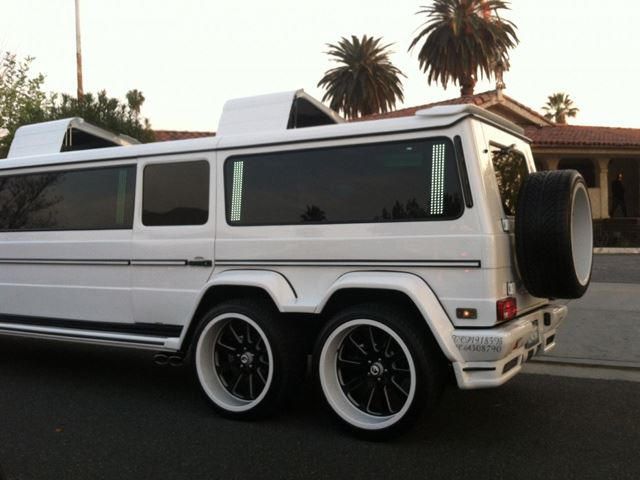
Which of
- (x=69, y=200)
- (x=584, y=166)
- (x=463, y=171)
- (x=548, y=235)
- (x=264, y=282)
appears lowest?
(x=264, y=282)

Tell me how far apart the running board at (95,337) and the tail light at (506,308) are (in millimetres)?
2434

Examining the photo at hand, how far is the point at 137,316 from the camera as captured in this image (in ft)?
16.9

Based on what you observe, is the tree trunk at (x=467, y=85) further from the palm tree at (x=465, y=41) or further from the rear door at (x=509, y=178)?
the rear door at (x=509, y=178)

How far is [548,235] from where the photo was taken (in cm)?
387

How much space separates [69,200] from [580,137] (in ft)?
67.2

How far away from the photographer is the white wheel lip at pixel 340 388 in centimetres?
409

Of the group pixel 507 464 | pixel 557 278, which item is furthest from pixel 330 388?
pixel 557 278

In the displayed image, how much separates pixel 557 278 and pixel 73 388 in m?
4.20

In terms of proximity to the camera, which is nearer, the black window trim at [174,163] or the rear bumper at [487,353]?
the rear bumper at [487,353]

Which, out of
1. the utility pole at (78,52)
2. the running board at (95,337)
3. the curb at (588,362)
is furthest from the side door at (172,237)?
the utility pole at (78,52)

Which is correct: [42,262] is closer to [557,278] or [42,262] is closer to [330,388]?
[330,388]

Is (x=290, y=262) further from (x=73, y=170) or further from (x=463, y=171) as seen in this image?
(x=73, y=170)

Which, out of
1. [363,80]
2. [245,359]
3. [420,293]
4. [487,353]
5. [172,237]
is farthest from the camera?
[363,80]

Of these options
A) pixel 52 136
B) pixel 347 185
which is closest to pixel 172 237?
pixel 347 185
